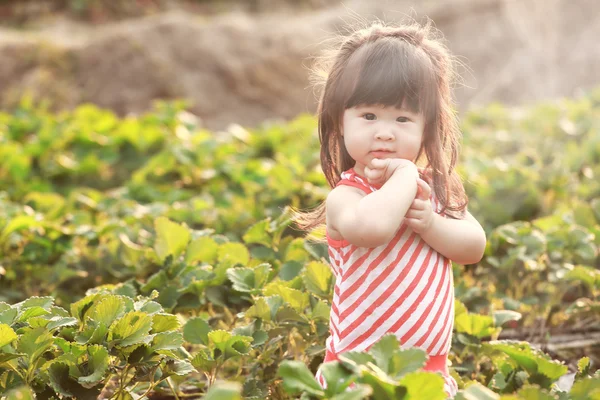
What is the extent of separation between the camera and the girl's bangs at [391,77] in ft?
5.31

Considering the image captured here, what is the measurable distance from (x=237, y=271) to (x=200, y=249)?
274 mm

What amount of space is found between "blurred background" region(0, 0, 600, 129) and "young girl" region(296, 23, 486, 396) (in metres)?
4.15

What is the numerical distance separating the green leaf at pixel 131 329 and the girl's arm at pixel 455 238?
1.97ft

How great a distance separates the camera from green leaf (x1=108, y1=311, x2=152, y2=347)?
5.31 feet

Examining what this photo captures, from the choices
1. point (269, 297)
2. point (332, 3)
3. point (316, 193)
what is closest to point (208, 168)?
point (316, 193)

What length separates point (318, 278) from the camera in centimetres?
202

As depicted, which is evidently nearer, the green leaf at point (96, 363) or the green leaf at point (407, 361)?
the green leaf at point (407, 361)

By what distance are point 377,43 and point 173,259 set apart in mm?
944

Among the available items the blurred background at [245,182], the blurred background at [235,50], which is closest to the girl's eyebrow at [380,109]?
the blurred background at [245,182]

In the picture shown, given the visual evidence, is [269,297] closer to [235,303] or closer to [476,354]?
[235,303]

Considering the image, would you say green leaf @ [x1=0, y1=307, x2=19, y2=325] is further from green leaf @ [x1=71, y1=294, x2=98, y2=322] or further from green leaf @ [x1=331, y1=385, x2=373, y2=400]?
green leaf @ [x1=331, y1=385, x2=373, y2=400]

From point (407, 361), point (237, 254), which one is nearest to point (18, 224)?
point (237, 254)

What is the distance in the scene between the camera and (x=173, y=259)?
2.28 m

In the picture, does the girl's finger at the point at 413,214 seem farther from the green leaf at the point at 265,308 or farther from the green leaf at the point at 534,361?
the green leaf at the point at 265,308
